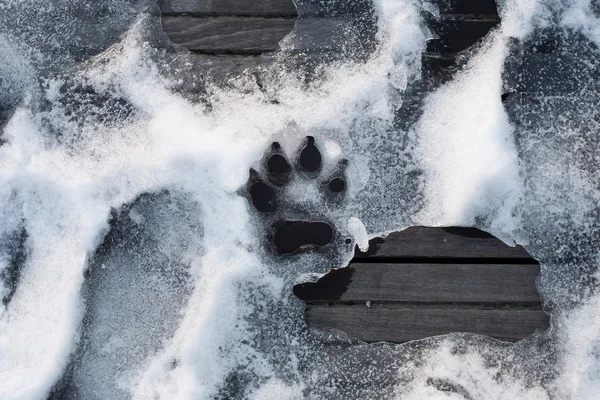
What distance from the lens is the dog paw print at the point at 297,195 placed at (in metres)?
1.57

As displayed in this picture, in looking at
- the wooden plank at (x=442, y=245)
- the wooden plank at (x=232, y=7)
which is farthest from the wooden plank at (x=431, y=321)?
the wooden plank at (x=232, y=7)

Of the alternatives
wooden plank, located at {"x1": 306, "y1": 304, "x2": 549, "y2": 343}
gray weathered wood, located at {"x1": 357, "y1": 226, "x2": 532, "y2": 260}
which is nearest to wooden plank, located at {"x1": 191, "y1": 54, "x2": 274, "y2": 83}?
gray weathered wood, located at {"x1": 357, "y1": 226, "x2": 532, "y2": 260}

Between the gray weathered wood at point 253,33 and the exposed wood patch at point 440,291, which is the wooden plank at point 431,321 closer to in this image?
the exposed wood patch at point 440,291

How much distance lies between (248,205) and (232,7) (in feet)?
2.13

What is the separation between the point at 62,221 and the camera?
5.18ft

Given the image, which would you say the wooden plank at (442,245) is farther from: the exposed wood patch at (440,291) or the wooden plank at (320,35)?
the wooden plank at (320,35)

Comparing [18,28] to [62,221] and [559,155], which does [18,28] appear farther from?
[559,155]

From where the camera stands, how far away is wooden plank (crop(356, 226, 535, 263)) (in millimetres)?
1560

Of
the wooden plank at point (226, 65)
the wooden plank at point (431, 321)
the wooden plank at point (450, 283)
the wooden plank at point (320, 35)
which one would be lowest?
the wooden plank at point (431, 321)

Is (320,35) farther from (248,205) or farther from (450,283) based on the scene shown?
(450,283)

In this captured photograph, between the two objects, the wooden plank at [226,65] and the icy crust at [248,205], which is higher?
the wooden plank at [226,65]

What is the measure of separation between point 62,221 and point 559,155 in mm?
1634

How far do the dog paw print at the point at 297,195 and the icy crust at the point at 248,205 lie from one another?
35 millimetres

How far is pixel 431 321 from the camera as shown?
155 cm
